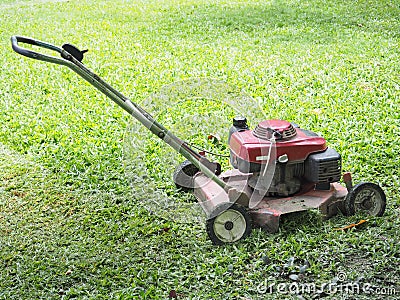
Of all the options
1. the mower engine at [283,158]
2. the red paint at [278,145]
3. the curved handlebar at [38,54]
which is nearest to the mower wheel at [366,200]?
the mower engine at [283,158]

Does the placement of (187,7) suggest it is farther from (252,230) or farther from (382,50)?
(252,230)

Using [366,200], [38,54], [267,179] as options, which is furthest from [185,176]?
[38,54]

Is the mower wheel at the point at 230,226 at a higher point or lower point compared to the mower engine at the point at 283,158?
lower

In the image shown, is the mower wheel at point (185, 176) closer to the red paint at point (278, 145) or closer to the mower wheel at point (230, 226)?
the red paint at point (278, 145)

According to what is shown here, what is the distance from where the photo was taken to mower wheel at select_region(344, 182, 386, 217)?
140 inches

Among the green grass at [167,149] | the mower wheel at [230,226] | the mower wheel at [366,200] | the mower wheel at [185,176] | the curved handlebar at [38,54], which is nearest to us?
the curved handlebar at [38,54]

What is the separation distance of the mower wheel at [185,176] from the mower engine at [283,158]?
1.84ft

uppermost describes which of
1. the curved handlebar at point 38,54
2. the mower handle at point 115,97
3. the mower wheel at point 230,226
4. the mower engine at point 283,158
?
the curved handlebar at point 38,54

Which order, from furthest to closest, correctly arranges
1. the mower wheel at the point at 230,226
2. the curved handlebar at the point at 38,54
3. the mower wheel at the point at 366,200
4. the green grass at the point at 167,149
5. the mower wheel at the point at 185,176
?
the mower wheel at the point at 185,176
the mower wheel at the point at 366,200
the mower wheel at the point at 230,226
the green grass at the point at 167,149
the curved handlebar at the point at 38,54

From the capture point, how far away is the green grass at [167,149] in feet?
10.7

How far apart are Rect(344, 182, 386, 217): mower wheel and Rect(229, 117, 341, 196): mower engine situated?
0.44 ft

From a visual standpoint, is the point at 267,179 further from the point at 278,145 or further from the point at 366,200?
the point at 366,200

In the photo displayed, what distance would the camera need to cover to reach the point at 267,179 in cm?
354

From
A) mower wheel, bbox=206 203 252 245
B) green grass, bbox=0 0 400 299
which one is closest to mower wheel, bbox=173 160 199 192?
green grass, bbox=0 0 400 299
